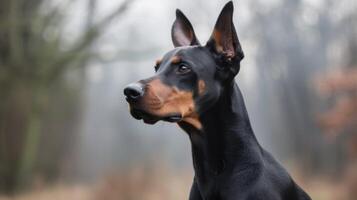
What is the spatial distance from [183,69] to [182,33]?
2.09ft

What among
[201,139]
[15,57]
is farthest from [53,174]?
[201,139]

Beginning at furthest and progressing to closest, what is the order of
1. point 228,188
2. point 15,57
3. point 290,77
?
point 290,77, point 15,57, point 228,188

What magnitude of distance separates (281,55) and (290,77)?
3.09 feet

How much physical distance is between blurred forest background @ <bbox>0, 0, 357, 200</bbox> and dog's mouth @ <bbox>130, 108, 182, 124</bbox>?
3516 millimetres

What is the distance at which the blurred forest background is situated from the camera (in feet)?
43.2

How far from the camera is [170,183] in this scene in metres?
11.6

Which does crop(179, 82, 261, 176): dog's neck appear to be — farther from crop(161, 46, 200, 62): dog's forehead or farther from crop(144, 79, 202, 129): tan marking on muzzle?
crop(161, 46, 200, 62): dog's forehead

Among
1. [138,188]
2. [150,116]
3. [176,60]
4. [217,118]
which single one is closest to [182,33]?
[176,60]

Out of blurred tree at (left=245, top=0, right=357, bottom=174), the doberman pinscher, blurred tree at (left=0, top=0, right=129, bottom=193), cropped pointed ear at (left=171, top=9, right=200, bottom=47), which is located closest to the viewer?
the doberman pinscher

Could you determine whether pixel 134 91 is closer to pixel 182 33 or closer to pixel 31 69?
pixel 182 33

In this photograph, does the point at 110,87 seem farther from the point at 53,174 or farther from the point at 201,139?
the point at 201,139

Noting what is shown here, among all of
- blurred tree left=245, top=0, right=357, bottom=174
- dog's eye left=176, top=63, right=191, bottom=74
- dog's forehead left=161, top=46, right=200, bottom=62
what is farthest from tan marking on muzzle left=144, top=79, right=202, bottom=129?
blurred tree left=245, top=0, right=357, bottom=174

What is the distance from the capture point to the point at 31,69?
13.7 m

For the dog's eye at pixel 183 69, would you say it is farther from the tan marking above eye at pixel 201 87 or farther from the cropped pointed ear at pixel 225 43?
the cropped pointed ear at pixel 225 43
